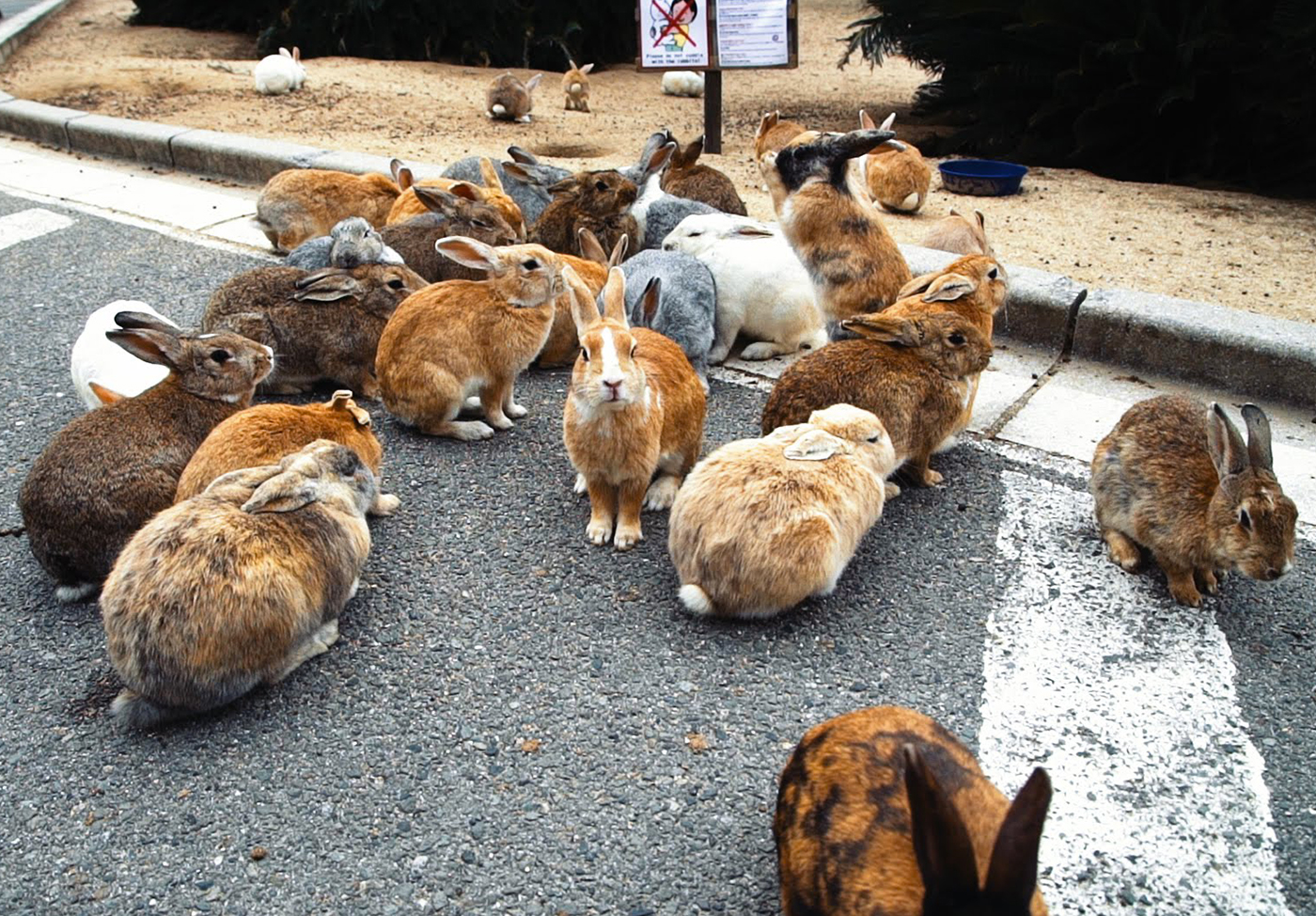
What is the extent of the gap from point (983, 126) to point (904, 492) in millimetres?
5835

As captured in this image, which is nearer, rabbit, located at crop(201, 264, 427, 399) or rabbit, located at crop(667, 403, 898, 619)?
rabbit, located at crop(667, 403, 898, 619)

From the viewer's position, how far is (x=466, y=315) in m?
4.71

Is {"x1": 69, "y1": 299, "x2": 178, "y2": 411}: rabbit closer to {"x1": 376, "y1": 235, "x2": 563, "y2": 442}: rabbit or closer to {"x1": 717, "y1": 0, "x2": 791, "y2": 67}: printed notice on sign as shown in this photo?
{"x1": 376, "y1": 235, "x2": 563, "y2": 442}: rabbit

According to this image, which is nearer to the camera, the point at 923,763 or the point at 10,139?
the point at 923,763

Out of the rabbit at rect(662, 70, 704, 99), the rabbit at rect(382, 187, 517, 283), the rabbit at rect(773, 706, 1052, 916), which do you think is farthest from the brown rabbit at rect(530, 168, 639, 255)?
the rabbit at rect(662, 70, 704, 99)

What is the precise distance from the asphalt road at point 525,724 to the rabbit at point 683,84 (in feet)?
29.3

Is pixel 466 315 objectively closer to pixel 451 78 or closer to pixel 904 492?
pixel 904 492

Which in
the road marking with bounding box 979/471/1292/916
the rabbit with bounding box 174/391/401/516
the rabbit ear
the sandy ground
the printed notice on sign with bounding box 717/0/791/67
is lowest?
the road marking with bounding box 979/471/1292/916

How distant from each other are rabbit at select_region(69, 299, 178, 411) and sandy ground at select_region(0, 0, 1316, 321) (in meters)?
4.10

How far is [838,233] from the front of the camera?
17.0ft

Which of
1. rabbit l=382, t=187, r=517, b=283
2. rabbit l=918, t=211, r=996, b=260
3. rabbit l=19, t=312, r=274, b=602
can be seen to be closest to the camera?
rabbit l=19, t=312, r=274, b=602

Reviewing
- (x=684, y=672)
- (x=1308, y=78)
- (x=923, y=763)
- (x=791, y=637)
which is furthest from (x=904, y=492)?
(x=1308, y=78)

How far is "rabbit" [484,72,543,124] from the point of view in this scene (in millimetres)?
10477

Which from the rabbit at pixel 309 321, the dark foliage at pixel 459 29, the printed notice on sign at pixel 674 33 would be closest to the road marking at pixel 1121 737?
the rabbit at pixel 309 321
